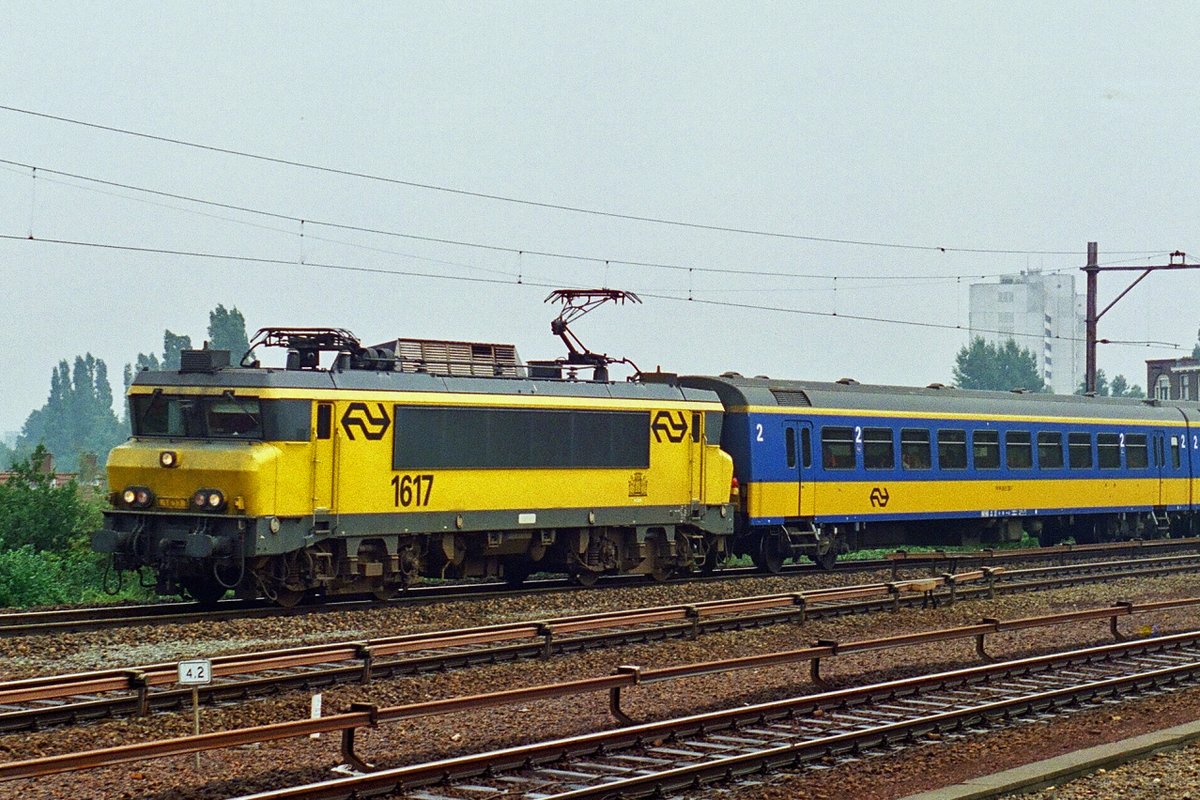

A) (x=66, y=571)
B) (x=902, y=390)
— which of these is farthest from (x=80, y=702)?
(x=902, y=390)

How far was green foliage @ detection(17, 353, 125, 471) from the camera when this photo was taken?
159625 mm

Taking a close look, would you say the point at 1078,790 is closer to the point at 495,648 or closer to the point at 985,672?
the point at 985,672

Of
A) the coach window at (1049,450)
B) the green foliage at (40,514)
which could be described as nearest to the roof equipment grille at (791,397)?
the coach window at (1049,450)

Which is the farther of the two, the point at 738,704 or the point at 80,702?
the point at 738,704

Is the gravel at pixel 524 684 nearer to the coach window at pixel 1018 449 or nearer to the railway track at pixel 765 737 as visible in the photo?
the railway track at pixel 765 737

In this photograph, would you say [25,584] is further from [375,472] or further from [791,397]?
[791,397]

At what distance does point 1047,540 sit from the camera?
3725cm

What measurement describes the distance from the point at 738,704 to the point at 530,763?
3.83 metres

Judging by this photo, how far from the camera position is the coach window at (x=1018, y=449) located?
110 feet

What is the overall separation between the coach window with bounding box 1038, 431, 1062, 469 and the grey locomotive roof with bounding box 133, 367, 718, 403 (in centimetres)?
1224

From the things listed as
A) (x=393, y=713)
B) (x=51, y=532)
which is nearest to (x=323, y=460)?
(x=393, y=713)

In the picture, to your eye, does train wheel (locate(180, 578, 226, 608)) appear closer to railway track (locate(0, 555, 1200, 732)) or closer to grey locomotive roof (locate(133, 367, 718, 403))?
grey locomotive roof (locate(133, 367, 718, 403))

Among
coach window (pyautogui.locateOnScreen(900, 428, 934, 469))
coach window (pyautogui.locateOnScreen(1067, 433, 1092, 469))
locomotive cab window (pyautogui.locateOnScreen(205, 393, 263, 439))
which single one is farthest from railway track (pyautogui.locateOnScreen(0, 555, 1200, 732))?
coach window (pyautogui.locateOnScreen(1067, 433, 1092, 469))

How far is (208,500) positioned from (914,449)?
1567 cm
